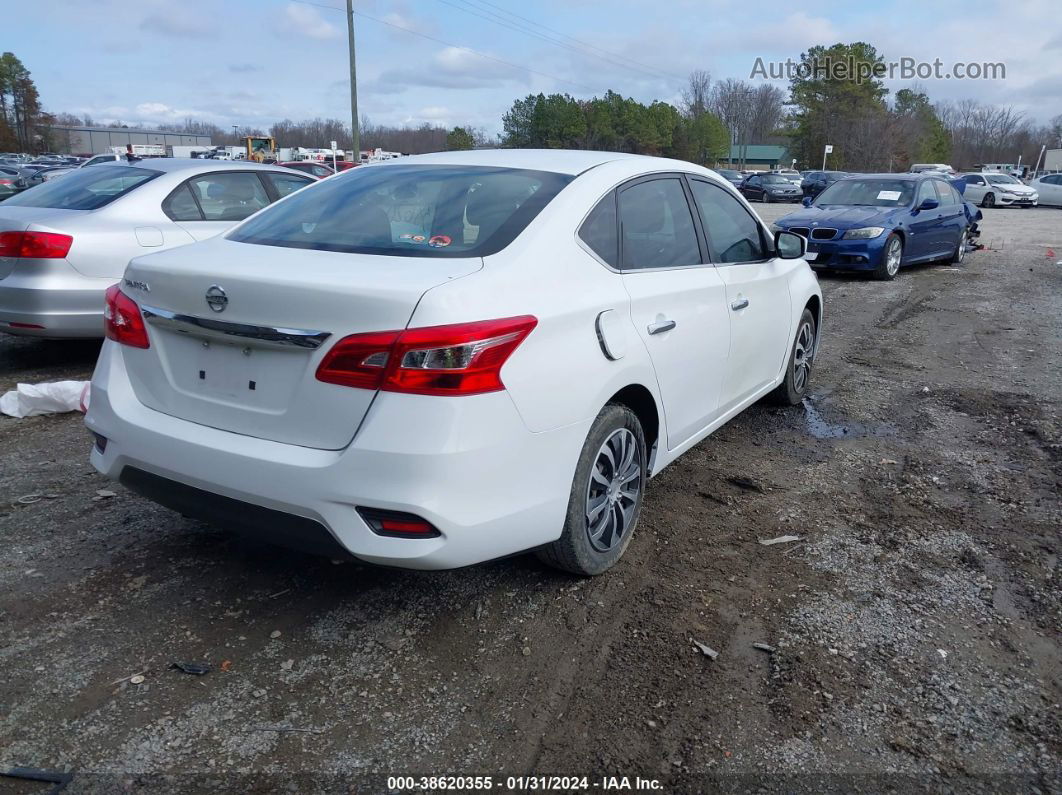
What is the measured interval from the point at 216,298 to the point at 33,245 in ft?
13.1

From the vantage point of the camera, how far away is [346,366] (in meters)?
2.51

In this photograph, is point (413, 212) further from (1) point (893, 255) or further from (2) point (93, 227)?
(1) point (893, 255)

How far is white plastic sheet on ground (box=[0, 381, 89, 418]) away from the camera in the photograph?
5293 millimetres

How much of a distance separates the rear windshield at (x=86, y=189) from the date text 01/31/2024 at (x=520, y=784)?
18.1 ft

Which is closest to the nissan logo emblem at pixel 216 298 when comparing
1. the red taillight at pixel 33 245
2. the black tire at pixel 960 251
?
the red taillight at pixel 33 245

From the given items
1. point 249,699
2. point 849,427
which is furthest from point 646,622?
point 849,427

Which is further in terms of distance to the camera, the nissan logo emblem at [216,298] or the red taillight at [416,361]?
the nissan logo emblem at [216,298]

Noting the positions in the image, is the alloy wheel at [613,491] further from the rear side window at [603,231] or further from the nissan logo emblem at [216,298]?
the nissan logo emblem at [216,298]

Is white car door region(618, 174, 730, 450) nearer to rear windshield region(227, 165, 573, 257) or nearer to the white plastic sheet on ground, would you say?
rear windshield region(227, 165, 573, 257)

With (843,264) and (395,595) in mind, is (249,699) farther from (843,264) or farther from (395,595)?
(843,264)

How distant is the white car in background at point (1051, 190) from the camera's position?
38.2 metres

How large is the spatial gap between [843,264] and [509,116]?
202ft

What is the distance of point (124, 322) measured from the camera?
3068 mm

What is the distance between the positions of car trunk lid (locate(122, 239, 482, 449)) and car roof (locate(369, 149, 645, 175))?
0.98 meters
